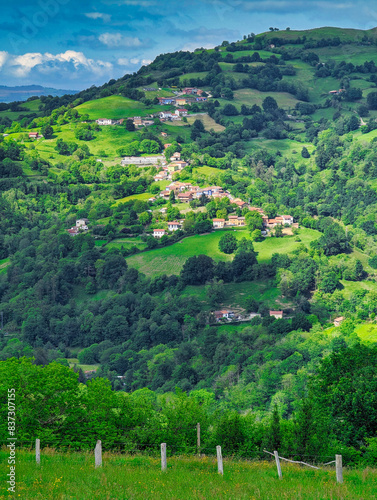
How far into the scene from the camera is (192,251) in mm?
82312

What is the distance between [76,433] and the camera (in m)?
21.2

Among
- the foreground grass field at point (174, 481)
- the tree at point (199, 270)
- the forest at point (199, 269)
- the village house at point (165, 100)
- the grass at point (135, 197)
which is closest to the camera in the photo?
the foreground grass field at point (174, 481)

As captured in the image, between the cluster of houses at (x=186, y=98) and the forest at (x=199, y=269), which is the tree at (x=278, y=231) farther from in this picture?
the cluster of houses at (x=186, y=98)

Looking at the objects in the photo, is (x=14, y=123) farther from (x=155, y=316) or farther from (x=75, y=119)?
(x=155, y=316)

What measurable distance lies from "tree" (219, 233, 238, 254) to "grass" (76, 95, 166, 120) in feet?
182

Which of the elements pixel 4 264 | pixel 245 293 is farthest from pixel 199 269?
pixel 4 264

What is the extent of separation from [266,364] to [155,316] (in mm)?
23032

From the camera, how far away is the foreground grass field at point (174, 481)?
439 inches

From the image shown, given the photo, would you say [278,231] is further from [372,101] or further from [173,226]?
[372,101]

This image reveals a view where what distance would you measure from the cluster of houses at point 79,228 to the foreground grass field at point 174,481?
3185 inches

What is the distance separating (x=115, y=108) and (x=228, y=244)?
6174cm

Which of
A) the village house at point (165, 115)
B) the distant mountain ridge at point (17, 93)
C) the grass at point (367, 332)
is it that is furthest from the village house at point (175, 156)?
the distant mountain ridge at point (17, 93)

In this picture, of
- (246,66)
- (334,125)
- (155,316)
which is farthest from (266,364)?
(246,66)

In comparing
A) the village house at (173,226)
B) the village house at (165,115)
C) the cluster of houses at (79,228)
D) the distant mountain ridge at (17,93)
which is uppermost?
the distant mountain ridge at (17,93)
